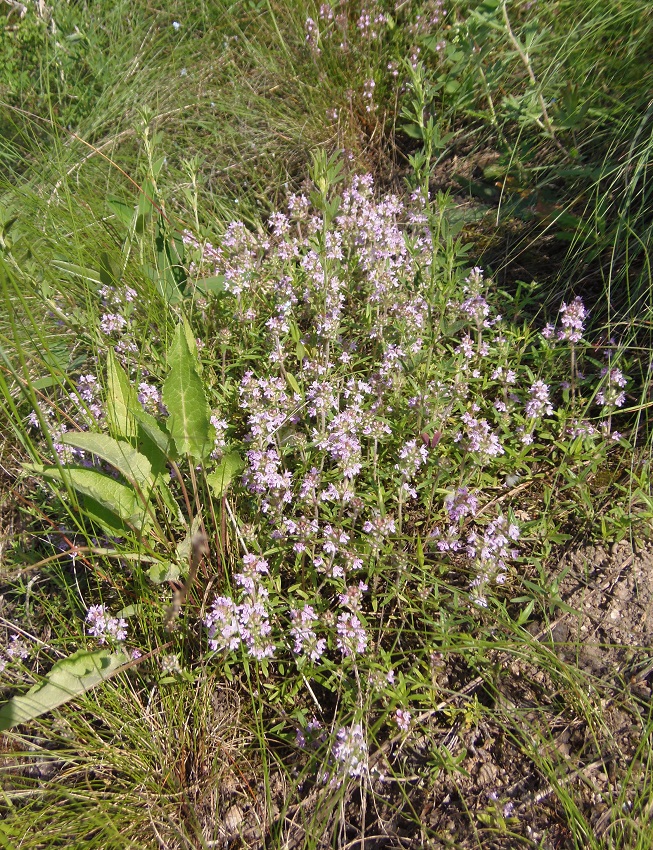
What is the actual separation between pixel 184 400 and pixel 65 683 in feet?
3.55

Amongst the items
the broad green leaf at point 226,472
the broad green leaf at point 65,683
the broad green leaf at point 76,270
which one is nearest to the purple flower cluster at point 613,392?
the broad green leaf at point 226,472

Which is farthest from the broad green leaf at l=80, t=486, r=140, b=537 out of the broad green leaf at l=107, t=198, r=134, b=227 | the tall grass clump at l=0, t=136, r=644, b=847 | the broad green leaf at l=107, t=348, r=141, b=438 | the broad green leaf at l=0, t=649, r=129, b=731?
the broad green leaf at l=107, t=198, r=134, b=227

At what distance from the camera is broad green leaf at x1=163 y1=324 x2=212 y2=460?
91.7 inches

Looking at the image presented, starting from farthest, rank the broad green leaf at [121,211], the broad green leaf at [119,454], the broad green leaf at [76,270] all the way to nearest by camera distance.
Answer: the broad green leaf at [121,211], the broad green leaf at [76,270], the broad green leaf at [119,454]

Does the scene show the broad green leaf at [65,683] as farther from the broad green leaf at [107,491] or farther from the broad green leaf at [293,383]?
the broad green leaf at [293,383]

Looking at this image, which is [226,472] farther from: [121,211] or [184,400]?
[121,211]

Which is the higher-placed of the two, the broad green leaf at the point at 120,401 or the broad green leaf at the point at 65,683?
the broad green leaf at the point at 120,401

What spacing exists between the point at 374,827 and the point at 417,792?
19 cm

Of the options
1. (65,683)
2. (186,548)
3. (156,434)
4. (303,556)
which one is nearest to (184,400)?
(156,434)

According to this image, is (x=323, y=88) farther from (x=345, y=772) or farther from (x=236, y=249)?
(x=345, y=772)

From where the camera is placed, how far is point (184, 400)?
7.73ft

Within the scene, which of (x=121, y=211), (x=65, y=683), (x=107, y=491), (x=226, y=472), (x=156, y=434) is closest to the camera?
(x=65, y=683)

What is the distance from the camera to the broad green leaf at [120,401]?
246 centimetres

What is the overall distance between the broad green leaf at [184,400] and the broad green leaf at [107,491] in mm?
269
